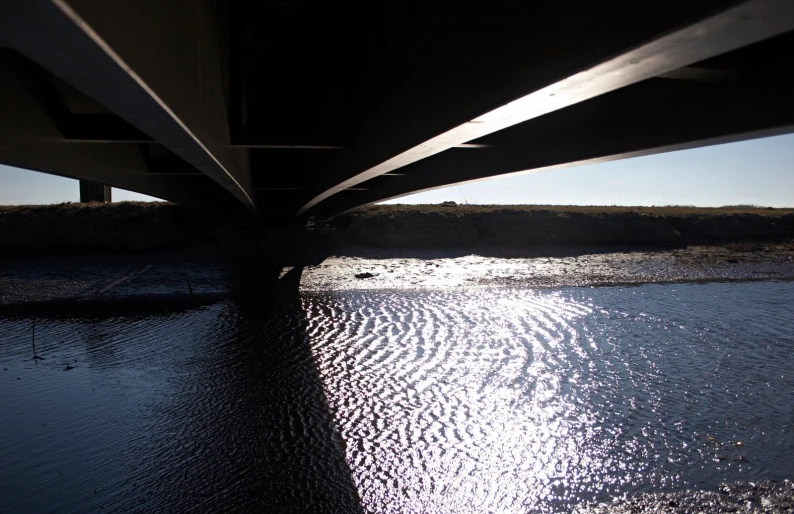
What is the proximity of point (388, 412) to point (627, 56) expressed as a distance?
4.44 metres

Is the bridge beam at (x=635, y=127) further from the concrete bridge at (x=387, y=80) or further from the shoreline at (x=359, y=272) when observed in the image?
the shoreline at (x=359, y=272)

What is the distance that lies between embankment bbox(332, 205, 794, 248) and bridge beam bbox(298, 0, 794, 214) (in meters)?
16.9

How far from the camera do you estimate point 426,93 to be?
444cm

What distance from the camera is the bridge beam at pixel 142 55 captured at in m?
2.13

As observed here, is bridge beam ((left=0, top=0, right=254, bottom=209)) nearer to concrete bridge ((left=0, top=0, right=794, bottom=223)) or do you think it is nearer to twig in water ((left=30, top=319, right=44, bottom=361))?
concrete bridge ((left=0, top=0, right=794, bottom=223))

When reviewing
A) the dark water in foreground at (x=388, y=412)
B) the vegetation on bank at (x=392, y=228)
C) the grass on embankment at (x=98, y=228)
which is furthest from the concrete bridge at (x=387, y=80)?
the vegetation on bank at (x=392, y=228)

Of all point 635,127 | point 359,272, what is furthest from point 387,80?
point 359,272

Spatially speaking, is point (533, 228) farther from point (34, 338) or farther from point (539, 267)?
point (34, 338)

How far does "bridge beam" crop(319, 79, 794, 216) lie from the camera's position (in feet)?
12.1

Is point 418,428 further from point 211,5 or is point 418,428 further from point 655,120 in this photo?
point 211,5

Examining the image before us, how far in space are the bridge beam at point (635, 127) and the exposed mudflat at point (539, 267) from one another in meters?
7.85

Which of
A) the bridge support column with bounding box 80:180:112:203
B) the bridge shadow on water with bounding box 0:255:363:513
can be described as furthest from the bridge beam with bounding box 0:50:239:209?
the bridge support column with bounding box 80:180:112:203

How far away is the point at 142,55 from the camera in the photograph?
9.43ft

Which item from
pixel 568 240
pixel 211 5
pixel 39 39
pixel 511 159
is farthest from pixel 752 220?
pixel 39 39
